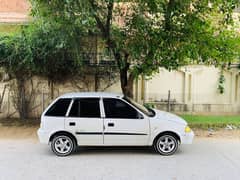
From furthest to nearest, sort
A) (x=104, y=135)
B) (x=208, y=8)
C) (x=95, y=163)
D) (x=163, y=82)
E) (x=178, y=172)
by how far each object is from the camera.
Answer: (x=163, y=82), (x=208, y=8), (x=104, y=135), (x=95, y=163), (x=178, y=172)

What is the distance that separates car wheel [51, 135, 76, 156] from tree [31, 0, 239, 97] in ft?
11.3

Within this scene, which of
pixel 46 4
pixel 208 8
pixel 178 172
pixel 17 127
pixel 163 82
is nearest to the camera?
pixel 178 172

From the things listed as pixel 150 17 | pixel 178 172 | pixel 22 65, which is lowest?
pixel 178 172

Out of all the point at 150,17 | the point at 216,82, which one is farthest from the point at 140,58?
the point at 216,82

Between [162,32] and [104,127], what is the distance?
3857 millimetres

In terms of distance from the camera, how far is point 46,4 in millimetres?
8422

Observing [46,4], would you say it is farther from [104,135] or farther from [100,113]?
[104,135]

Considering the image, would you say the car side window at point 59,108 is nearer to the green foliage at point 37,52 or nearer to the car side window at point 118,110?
the car side window at point 118,110

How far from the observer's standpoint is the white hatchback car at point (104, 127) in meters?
7.74

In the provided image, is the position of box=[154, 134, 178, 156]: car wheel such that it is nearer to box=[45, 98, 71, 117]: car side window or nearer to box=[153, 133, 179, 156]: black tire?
box=[153, 133, 179, 156]: black tire

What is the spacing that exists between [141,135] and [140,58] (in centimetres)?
326

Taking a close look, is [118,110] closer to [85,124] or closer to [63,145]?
[85,124]

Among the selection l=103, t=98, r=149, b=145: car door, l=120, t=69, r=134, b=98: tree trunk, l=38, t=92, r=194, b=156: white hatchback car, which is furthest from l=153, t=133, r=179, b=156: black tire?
l=120, t=69, r=134, b=98: tree trunk

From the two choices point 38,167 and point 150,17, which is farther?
point 150,17
